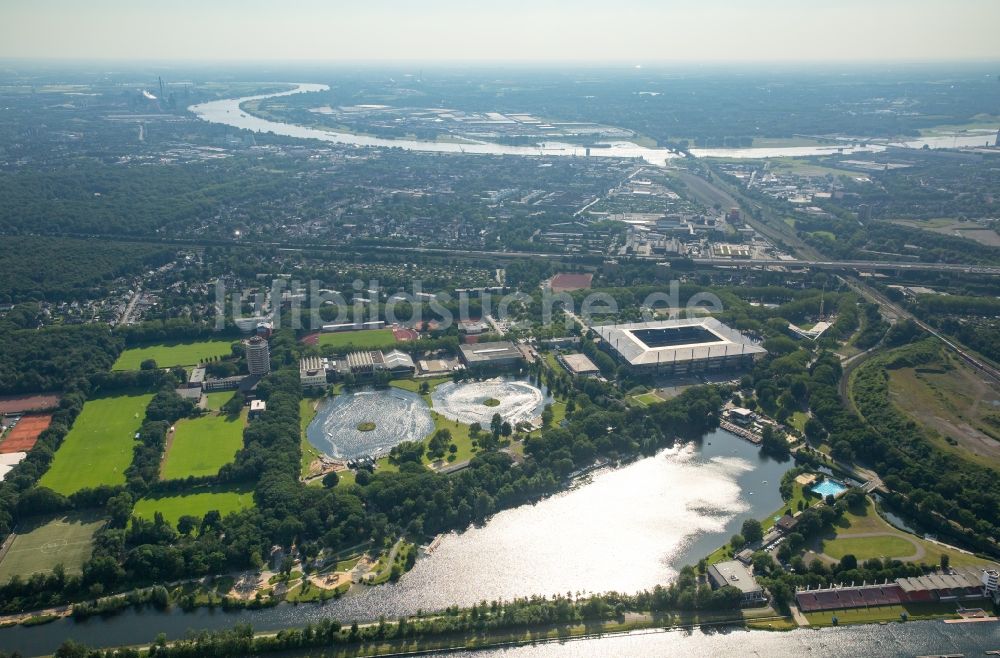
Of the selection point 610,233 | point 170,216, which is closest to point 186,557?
point 610,233

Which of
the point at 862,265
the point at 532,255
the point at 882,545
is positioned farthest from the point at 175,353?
the point at 862,265

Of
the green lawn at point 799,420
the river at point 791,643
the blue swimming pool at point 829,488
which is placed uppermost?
the green lawn at point 799,420

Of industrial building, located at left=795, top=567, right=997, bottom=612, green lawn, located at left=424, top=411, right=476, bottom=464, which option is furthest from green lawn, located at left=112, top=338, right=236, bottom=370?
industrial building, located at left=795, top=567, right=997, bottom=612

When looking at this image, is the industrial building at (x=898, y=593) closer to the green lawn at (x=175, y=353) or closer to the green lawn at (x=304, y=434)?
the green lawn at (x=304, y=434)

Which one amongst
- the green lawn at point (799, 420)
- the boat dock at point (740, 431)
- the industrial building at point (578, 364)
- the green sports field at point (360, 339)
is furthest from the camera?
the green sports field at point (360, 339)

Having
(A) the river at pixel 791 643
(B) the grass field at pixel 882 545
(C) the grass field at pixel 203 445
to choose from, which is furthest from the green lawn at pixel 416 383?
(B) the grass field at pixel 882 545

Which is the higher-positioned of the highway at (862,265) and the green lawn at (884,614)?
the highway at (862,265)

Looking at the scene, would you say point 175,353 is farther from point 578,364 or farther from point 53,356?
point 578,364
